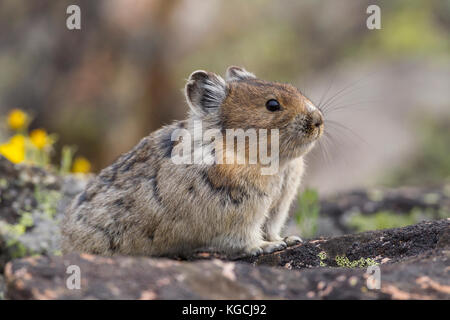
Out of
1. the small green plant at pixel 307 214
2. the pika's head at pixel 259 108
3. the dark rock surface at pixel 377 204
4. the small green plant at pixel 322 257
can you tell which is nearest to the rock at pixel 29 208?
the pika's head at pixel 259 108

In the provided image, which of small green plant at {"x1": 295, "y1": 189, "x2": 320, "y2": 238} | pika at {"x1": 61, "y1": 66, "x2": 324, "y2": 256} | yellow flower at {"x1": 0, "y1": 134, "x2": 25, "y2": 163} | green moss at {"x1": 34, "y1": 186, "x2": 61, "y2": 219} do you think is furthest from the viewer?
yellow flower at {"x1": 0, "y1": 134, "x2": 25, "y2": 163}

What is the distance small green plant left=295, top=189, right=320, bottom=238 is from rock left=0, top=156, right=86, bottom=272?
137 inches

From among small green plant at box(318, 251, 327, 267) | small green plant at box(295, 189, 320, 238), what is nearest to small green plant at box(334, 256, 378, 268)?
small green plant at box(318, 251, 327, 267)

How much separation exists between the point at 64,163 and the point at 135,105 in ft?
29.8

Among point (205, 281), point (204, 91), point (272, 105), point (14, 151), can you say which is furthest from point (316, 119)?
point (14, 151)

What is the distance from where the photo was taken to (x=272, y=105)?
23.3 feet

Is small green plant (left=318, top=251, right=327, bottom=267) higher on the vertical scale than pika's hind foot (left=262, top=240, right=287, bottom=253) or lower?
lower

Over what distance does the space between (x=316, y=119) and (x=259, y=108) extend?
665 millimetres

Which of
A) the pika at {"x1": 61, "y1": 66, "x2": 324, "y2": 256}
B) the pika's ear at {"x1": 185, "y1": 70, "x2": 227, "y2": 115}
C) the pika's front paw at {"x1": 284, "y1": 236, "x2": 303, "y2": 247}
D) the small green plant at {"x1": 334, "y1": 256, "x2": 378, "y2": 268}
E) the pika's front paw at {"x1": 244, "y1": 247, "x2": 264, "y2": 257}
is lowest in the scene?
the small green plant at {"x1": 334, "y1": 256, "x2": 378, "y2": 268}

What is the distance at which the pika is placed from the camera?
688cm

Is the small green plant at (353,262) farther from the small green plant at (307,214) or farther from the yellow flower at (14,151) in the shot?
the yellow flower at (14,151)

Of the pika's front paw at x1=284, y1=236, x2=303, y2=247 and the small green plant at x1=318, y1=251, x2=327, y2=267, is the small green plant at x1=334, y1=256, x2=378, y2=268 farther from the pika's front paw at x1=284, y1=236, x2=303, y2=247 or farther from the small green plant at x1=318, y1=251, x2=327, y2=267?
the pika's front paw at x1=284, y1=236, x2=303, y2=247

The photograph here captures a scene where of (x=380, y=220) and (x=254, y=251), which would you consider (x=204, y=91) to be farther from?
(x=380, y=220)

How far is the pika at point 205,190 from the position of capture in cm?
688
